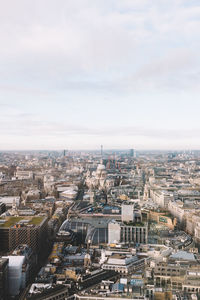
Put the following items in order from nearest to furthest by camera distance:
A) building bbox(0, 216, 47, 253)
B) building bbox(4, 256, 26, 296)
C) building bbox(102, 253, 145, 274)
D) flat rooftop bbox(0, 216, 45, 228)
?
building bbox(4, 256, 26, 296)
building bbox(102, 253, 145, 274)
building bbox(0, 216, 47, 253)
flat rooftop bbox(0, 216, 45, 228)

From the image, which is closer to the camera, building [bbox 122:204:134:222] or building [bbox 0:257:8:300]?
building [bbox 0:257:8:300]

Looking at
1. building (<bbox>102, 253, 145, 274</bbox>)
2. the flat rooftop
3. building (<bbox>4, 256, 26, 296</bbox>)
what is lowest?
building (<bbox>4, 256, 26, 296</bbox>)

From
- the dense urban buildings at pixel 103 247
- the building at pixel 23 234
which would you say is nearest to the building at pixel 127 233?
the dense urban buildings at pixel 103 247

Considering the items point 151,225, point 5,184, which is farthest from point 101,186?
point 151,225

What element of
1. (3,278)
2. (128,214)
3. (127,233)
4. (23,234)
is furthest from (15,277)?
(128,214)

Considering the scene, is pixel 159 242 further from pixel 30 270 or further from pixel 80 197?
pixel 80 197

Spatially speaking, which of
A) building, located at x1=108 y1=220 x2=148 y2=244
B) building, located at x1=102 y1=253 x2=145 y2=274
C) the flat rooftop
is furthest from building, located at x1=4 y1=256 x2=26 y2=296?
building, located at x1=108 y1=220 x2=148 y2=244

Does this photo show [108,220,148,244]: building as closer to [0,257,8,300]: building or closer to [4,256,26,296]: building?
[4,256,26,296]: building

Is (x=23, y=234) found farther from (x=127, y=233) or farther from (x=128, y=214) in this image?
(x=128, y=214)

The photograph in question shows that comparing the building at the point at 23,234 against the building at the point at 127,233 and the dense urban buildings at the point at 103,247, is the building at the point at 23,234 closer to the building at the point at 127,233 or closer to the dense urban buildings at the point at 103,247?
the dense urban buildings at the point at 103,247
